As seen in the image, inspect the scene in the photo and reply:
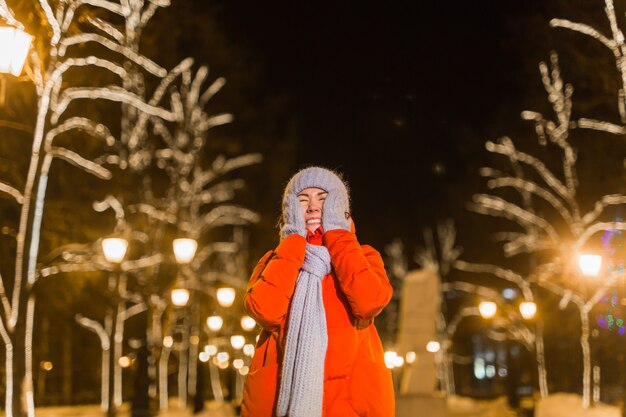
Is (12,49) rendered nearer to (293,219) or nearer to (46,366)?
(293,219)

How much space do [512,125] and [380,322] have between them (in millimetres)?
49995

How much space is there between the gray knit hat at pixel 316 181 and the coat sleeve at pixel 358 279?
1.01 ft

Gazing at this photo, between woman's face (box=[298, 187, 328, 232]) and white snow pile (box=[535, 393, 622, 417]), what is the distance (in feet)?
58.0

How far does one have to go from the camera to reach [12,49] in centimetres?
1022

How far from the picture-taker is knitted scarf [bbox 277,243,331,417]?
348cm

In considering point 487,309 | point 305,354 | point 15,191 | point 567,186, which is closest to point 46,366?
point 487,309

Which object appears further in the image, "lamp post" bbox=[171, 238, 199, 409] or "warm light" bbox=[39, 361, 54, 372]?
"warm light" bbox=[39, 361, 54, 372]

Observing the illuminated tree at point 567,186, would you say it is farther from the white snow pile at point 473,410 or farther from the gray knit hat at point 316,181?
the gray knit hat at point 316,181

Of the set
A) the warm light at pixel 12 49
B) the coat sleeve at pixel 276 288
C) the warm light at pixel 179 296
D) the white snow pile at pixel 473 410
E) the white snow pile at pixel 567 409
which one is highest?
A: the warm light at pixel 12 49

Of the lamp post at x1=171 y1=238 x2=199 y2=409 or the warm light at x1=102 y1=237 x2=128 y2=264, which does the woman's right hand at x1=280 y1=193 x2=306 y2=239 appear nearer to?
the warm light at x1=102 y1=237 x2=128 y2=264

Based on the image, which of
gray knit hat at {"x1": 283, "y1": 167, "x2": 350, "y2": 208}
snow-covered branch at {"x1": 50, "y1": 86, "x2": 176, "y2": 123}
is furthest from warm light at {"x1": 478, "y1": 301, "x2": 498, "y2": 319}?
gray knit hat at {"x1": 283, "y1": 167, "x2": 350, "y2": 208}

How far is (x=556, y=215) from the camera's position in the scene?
126ft

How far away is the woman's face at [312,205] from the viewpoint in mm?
3988

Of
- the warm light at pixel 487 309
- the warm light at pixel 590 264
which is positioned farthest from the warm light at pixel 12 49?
the warm light at pixel 487 309
